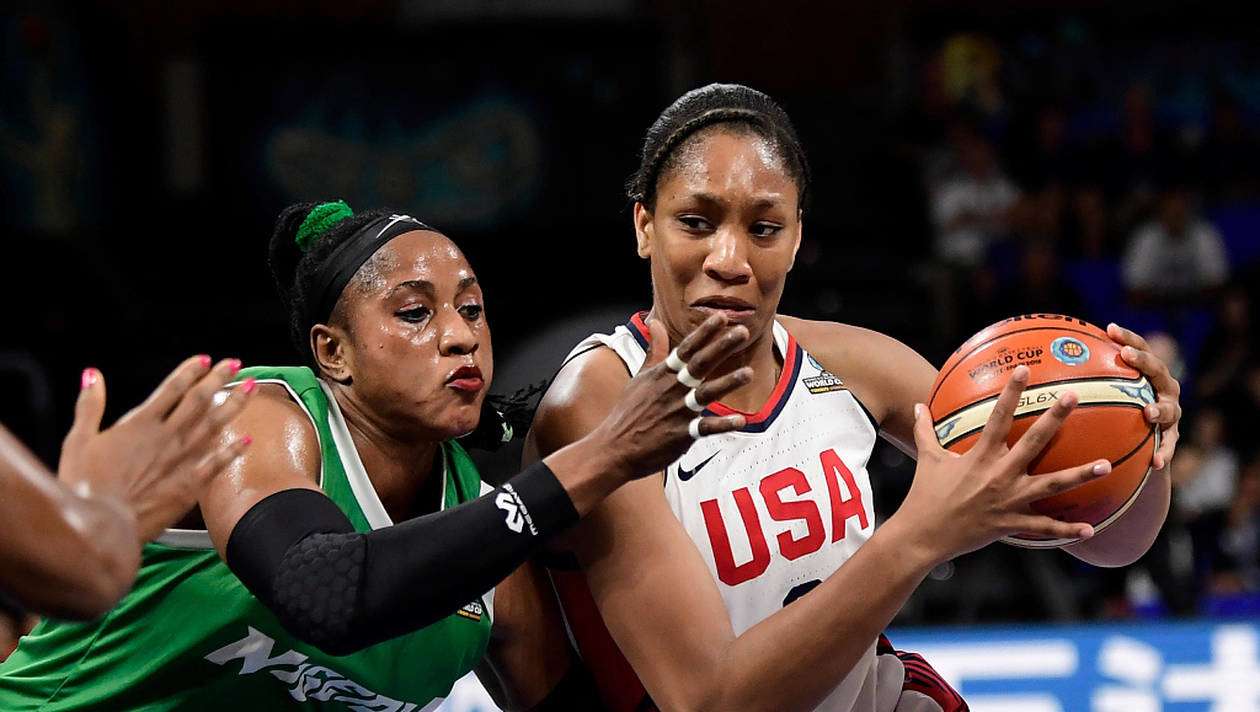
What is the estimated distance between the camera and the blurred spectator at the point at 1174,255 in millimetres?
8992

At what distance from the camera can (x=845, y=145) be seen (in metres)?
10.8

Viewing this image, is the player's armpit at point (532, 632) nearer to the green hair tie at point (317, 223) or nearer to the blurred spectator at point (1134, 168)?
the green hair tie at point (317, 223)

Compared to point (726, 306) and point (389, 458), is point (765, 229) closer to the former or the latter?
point (726, 306)

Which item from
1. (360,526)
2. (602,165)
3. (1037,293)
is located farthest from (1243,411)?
(360,526)

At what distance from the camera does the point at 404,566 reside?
2.50 metres

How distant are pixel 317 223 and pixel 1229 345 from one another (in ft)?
20.7

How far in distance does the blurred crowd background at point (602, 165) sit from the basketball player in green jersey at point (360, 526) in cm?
437

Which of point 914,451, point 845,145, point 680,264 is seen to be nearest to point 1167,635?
point 914,451

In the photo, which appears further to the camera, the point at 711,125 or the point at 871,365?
the point at 871,365

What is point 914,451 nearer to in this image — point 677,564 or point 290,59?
point 677,564

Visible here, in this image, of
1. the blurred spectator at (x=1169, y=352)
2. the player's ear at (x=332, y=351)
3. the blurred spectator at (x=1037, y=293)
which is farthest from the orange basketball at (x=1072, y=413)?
the blurred spectator at (x=1037, y=293)

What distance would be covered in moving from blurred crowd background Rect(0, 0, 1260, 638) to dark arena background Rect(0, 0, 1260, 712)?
2cm

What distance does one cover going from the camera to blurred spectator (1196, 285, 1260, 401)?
8094 mm

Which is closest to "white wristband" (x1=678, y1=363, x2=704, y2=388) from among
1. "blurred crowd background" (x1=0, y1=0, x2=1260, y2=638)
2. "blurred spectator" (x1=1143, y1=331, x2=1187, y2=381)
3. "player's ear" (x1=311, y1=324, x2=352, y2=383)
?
"player's ear" (x1=311, y1=324, x2=352, y2=383)
